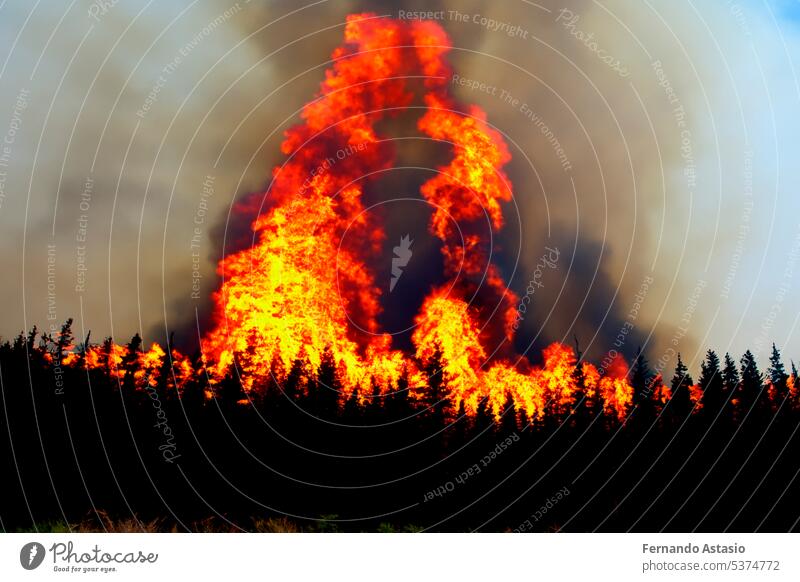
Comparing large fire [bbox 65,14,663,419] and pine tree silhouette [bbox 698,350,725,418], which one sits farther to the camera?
pine tree silhouette [bbox 698,350,725,418]

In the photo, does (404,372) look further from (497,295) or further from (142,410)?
(142,410)

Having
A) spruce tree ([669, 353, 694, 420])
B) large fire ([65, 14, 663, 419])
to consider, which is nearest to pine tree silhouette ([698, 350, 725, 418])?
spruce tree ([669, 353, 694, 420])

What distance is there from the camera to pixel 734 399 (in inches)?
1446

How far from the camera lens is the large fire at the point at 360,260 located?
30.6 meters

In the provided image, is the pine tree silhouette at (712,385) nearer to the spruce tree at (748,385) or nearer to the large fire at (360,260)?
the spruce tree at (748,385)

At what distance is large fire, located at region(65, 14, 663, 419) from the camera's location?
30.6 m

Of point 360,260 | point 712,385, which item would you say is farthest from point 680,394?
point 360,260

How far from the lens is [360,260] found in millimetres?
31781

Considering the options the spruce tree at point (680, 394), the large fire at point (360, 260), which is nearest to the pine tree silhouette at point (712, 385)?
the spruce tree at point (680, 394)

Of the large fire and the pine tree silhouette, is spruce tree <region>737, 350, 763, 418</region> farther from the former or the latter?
the large fire

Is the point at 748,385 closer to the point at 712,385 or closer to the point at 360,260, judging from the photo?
the point at 712,385

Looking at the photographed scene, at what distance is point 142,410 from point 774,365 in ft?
106

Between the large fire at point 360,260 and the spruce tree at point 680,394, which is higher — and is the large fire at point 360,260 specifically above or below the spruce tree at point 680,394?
above
